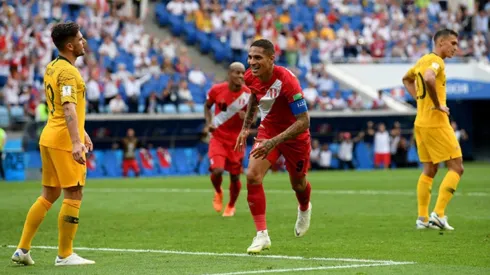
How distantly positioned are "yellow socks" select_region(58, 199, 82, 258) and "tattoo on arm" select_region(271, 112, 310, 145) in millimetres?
2312

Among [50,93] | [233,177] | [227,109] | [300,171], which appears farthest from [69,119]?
[227,109]

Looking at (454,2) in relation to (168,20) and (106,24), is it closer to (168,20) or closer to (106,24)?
(168,20)

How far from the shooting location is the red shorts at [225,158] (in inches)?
684

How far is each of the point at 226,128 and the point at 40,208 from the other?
7.19 metres

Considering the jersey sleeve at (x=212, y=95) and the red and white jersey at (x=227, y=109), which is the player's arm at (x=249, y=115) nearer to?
the red and white jersey at (x=227, y=109)

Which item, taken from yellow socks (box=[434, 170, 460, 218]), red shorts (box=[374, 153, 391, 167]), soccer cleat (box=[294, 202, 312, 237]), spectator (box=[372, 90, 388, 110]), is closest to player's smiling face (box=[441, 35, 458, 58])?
yellow socks (box=[434, 170, 460, 218])

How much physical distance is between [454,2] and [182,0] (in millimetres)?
16236

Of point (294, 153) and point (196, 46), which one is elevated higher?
point (294, 153)

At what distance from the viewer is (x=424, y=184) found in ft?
46.5

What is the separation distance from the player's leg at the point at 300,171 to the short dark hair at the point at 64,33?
2.91 metres

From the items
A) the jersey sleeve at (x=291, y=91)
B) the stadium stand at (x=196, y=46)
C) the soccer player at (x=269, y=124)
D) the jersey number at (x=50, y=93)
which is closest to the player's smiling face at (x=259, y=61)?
the soccer player at (x=269, y=124)

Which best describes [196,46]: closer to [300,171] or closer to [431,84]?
[431,84]

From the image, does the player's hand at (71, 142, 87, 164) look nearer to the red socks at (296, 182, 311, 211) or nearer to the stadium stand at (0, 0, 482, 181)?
the red socks at (296, 182, 311, 211)

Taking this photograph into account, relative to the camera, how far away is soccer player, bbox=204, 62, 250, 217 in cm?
1723
